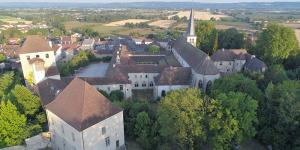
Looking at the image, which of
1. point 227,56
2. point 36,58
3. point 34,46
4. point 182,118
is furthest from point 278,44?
point 34,46

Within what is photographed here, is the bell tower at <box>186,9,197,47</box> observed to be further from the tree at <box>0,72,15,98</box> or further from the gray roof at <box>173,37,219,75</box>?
the tree at <box>0,72,15,98</box>

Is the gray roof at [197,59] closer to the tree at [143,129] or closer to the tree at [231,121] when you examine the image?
the tree at [231,121]

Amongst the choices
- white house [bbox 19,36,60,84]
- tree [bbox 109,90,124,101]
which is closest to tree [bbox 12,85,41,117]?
white house [bbox 19,36,60,84]

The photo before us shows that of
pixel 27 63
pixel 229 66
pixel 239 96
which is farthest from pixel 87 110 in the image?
pixel 229 66

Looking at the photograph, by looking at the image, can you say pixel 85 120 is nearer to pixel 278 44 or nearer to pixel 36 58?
pixel 36 58

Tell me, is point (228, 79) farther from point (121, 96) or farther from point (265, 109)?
point (121, 96)

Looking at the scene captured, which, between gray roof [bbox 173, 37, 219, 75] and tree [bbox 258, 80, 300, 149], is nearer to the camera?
tree [bbox 258, 80, 300, 149]
